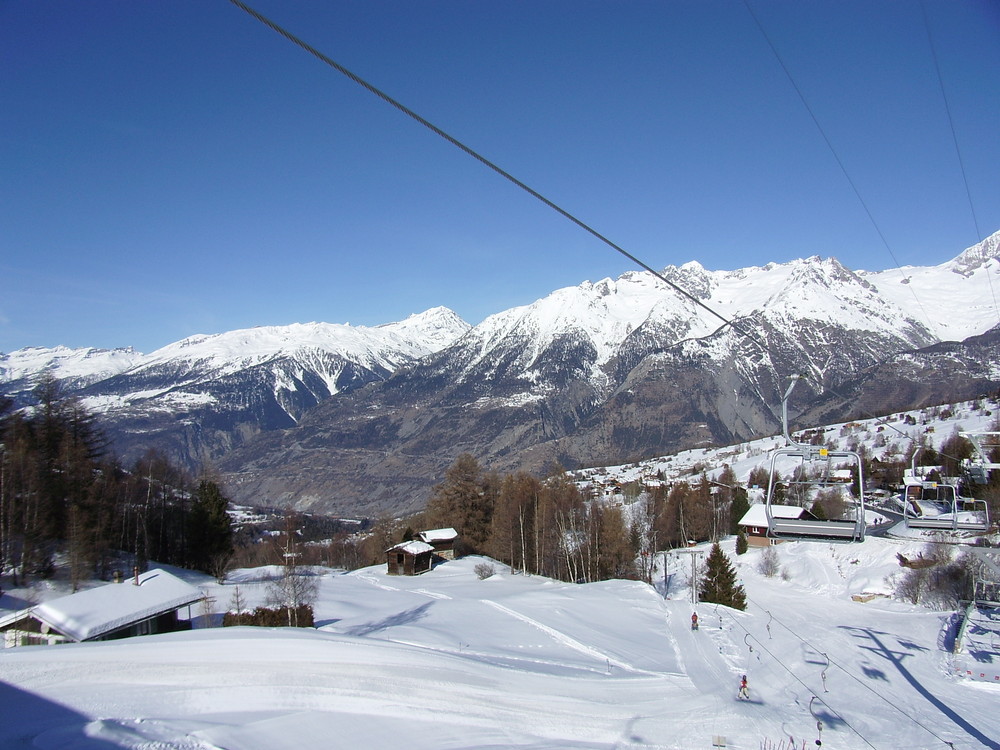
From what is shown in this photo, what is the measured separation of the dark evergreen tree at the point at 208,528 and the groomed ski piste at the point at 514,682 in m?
17.1

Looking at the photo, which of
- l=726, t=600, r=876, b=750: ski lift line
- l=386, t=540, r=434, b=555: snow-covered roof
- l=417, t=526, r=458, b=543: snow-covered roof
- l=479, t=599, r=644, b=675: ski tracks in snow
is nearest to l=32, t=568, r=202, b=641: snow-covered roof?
l=479, t=599, r=644, b=675: ski tracks in snow

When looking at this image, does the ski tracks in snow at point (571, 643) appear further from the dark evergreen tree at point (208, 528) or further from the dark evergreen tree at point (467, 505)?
the dark evergreen tree at point (467, 505)

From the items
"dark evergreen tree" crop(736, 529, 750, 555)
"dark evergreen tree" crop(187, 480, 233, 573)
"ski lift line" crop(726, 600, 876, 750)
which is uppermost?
"dark evergreen tree" crop(187, 480, 233, 573)

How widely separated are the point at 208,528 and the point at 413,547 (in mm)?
19948

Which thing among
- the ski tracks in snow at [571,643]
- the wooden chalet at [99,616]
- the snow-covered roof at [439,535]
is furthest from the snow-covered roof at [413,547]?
the wooden chalet at [99,616]

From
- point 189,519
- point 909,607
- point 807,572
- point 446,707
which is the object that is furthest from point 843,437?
point 446,707

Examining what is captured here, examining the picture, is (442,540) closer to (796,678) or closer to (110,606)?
(110,606)

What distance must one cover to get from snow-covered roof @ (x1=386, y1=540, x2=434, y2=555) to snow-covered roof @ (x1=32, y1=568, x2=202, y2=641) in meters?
34.8

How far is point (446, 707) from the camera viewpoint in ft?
59.0

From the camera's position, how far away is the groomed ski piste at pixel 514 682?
14.7m

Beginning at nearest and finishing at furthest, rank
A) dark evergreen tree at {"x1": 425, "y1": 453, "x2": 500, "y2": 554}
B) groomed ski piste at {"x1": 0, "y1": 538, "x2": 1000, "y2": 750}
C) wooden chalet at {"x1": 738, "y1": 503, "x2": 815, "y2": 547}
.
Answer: groomed ski piste at {"x1": 0, "y1": 538, "x2": 1000, "y2": 750} < wooden chalet at {"x1": 738, "y1": 503, "x2": 815, "y2": 547} < dark evergreen tree at {"x1": 425, "y1": 453, "x2": 500, "y2": 554}

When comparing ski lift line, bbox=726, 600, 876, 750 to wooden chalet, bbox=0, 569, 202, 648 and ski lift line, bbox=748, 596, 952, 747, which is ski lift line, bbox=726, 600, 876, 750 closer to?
ski lift line, bbox=748, 596, 952, 747

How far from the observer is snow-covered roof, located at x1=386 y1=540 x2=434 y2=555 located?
63562 millimetres

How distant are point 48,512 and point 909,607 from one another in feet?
190
